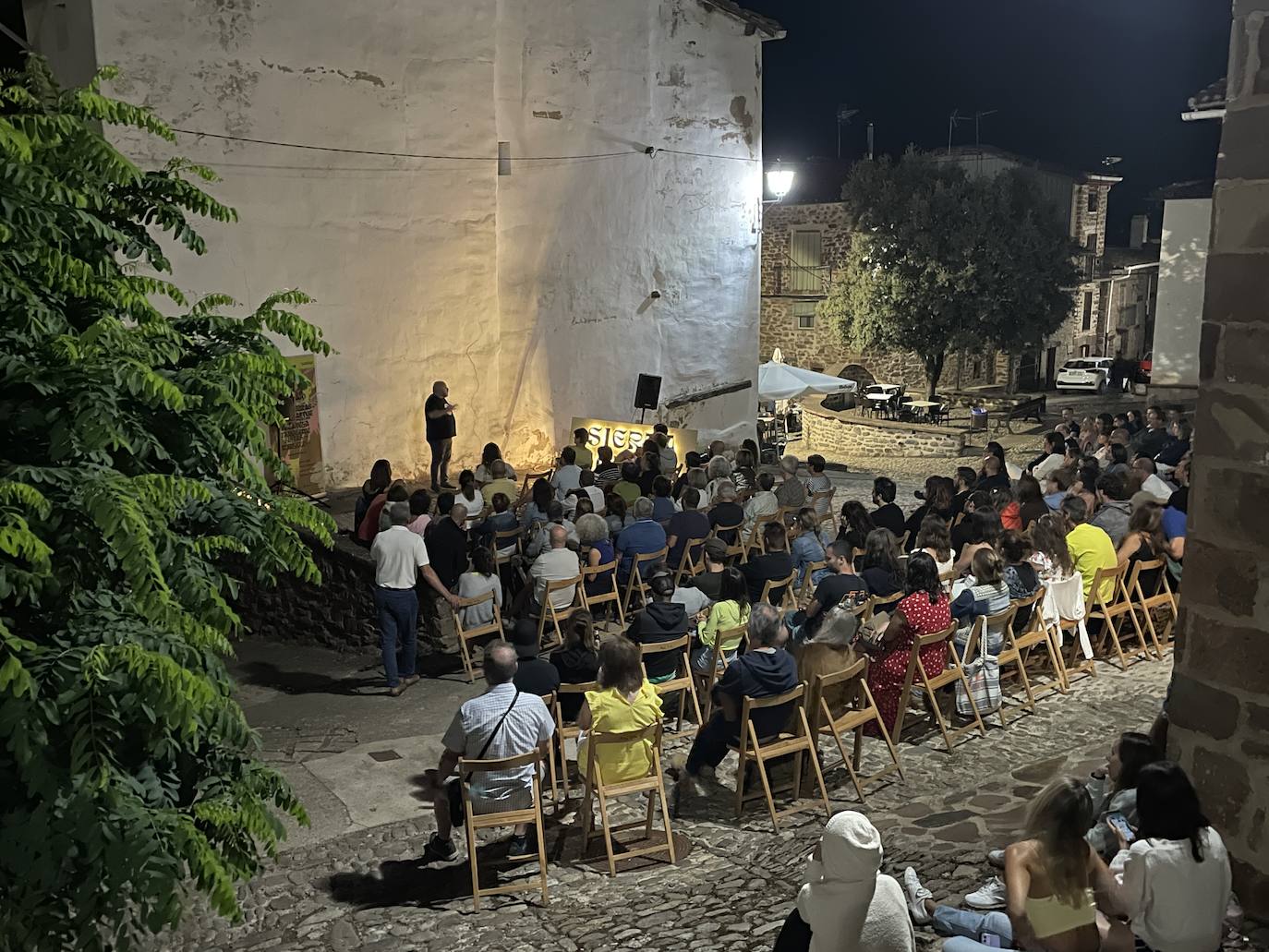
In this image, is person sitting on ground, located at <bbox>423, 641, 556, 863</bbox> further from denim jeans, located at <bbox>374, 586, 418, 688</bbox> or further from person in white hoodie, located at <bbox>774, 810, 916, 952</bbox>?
denim jeans, located at <bbox>374, 586, 418, 688</bbox>

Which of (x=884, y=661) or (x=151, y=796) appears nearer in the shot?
(x=151, y=796)

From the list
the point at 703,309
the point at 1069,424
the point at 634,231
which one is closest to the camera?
the point at 1069,424

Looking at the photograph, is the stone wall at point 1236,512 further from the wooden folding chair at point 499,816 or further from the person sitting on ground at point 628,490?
the person sitting on ground at point 628,490

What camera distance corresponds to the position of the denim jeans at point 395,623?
9.34 metres

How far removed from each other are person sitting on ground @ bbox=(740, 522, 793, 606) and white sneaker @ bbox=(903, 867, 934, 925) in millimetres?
4105

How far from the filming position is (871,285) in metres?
30.3

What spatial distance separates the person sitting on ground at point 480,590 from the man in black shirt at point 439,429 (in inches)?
227

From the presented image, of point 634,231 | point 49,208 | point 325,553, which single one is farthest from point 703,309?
point 49,208

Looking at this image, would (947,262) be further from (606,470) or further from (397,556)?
(397,556)

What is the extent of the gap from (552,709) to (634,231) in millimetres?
12166

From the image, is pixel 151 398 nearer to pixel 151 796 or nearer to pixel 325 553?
pixel 151 796

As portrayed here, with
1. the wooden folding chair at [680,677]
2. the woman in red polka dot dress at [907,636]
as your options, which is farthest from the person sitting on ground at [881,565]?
the wooden folding chair at [680,677]

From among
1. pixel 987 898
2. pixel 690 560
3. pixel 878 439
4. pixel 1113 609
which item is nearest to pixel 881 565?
pixel 1113 609

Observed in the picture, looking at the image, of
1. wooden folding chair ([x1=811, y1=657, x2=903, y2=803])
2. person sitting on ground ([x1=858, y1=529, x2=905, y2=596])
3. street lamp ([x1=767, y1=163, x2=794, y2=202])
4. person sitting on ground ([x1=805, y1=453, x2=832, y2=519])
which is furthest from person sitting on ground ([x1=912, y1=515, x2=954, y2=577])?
street lamp ([x1=767, y1=163, x2=794, y2=202])
